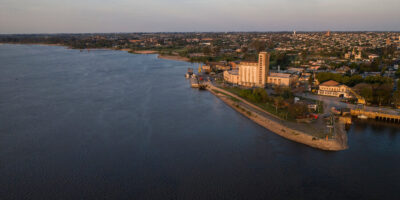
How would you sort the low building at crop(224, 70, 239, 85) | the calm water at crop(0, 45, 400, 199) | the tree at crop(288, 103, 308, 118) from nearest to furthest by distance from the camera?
the calm water at crop(0, 45, 400, 199) → the tree at crop(288, 103, 308, 118) → the low building at crop(224, 70, 239, 85)

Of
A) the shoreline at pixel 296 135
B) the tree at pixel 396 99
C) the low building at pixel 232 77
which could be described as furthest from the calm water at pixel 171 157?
the low building at pixel 232 77

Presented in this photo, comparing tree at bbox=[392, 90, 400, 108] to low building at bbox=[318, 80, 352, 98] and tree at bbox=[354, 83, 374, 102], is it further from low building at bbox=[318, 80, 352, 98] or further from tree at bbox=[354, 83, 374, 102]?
low building at bbox=[318, 80, 352, 98]

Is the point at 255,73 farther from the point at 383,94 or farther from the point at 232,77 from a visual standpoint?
the point at 383,94

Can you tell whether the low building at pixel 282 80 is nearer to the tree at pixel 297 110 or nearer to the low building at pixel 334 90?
the low building at pixel 334 90

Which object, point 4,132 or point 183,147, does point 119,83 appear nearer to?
point 4,132

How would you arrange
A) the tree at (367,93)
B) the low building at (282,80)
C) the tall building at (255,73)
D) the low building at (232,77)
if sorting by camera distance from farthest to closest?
the low building at (232,77) → the tall building at (255,73) → the low building at (282,80) → the tree at (367,93)

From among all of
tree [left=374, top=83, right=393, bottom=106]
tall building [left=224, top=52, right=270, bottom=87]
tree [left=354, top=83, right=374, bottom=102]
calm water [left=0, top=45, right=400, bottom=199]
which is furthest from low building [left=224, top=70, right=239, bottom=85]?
tree [left=374, top=83, right=393, bottom=106]
